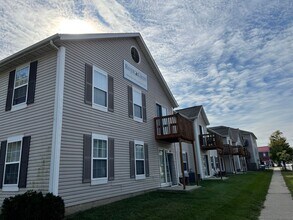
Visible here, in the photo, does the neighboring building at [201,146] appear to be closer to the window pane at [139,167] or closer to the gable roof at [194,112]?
the gable roof at [194,112]

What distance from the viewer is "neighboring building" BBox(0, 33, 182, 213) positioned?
25.6 ft

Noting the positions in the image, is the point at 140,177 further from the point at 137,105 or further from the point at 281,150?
the point at 281,150

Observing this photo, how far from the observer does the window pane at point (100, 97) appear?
993 cm

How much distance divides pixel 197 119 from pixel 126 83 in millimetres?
14862

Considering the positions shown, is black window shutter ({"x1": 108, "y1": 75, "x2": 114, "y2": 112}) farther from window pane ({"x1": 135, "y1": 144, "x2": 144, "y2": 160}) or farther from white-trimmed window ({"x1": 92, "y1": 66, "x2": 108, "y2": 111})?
window pane ({"x1": 135, "y1": 144, "x2": 144, "y2": 160})

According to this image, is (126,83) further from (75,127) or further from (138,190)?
(138,190)

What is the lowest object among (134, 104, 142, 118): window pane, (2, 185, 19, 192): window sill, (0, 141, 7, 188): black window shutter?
(2, 185, 19, 192): window sill

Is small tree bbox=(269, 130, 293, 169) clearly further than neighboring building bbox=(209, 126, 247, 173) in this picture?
Yes

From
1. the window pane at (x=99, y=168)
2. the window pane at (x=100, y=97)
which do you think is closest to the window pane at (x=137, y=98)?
the window pane at (x=100, y=97)

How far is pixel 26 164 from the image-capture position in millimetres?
7984

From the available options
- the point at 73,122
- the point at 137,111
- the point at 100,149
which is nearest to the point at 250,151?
the point at 137,111

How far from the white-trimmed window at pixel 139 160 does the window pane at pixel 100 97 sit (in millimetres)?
3048

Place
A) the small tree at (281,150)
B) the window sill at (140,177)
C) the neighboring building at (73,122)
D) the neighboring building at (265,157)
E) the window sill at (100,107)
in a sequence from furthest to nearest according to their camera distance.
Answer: the neighboring building at (265,157) → the small tree at (281,150) → the window sill at (140,177) → the window sill at (100,107) → the neighboring building at (73,122)

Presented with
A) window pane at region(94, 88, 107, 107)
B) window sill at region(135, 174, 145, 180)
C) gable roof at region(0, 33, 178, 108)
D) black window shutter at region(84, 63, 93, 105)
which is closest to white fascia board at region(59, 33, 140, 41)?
gable roof at region(0, 33, 178, 108)
